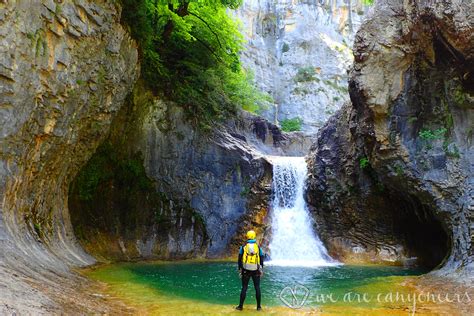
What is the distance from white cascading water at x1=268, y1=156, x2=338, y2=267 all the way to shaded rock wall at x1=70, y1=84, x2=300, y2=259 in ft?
2.20

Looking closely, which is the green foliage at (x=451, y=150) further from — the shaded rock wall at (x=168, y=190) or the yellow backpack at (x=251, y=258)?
the yellow backpack at (x=251, y=258)

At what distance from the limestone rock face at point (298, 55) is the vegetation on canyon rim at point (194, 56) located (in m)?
27.4

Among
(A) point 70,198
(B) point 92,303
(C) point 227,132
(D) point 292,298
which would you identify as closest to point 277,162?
(C) point 227,132

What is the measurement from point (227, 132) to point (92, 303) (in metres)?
14.8

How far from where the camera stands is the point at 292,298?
380 inches

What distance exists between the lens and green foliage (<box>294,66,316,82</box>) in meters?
52.1

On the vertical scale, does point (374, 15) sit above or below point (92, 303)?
above

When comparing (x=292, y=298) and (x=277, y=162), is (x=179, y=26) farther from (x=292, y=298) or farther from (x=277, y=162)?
(x=292, y=298)

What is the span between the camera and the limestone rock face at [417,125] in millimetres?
13234

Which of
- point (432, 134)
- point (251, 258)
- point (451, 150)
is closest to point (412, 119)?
point (432, 134)

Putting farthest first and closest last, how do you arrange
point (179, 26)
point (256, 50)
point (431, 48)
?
point (256, 50)
point (179, 26)
point (431, 48)

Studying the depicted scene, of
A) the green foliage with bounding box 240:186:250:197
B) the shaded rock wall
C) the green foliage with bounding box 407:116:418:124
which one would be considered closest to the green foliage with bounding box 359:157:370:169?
the green foliage with bounding box 407:116:418:124

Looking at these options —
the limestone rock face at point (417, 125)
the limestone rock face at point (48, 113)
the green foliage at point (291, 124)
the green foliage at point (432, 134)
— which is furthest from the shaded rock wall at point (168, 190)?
the green foliage at point (291, 124)

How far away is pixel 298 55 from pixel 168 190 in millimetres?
39100
